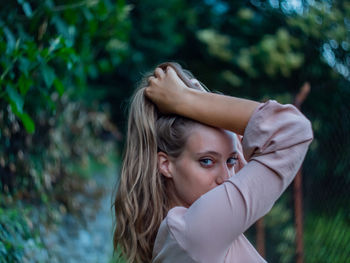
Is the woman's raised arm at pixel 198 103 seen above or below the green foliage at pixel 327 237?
above

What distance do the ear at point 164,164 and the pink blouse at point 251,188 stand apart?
0.28 m

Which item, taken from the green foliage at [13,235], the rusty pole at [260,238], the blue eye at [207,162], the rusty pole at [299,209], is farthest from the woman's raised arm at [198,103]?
the rusty pole at [260,238]

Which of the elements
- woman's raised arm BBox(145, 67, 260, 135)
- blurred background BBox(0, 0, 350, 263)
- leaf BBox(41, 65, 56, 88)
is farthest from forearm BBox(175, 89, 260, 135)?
leaf BBox(41, 65, 56, 88)

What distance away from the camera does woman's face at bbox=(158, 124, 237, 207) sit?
1.69 m

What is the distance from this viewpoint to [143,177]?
183 cm

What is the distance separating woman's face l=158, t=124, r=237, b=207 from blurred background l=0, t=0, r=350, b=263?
898 millimetres

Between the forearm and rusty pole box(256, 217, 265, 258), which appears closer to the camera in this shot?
the forearm

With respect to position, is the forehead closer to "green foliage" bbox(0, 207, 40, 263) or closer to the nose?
the nose

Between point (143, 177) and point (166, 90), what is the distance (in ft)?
1.13

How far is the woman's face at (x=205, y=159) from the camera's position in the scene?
169 cm

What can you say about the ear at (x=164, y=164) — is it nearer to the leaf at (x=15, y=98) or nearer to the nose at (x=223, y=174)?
the nose at (x=223, y=174)

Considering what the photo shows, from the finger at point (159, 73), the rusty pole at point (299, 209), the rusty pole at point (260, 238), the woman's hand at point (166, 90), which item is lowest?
the rusty pole at point (260, 238)

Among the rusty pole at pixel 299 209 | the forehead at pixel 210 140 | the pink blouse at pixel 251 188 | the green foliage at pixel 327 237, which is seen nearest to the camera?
the pink blouse at pixel 251 188

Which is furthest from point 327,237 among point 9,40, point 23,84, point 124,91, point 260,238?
point 124,91
